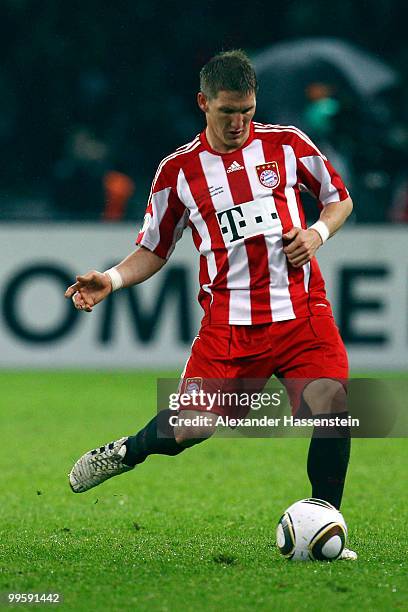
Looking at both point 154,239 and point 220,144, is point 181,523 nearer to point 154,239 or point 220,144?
point 154,239

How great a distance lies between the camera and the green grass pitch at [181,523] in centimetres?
422

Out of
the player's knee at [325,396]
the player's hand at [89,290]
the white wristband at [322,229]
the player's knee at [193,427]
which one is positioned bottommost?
the player's knee at [193,427]

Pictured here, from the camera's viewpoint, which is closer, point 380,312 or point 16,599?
point 16,599

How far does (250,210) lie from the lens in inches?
201

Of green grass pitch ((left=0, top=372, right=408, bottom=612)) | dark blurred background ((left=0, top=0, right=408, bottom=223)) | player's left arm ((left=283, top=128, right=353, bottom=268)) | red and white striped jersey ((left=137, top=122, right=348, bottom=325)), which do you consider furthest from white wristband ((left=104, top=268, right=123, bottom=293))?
dark blurred background ((left=0, top=0, right=408, bottom=223))

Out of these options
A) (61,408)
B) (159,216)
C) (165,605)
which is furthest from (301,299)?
(61,408)

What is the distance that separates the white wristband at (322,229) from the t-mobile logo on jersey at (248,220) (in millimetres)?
148

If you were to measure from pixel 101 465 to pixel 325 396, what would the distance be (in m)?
0.98

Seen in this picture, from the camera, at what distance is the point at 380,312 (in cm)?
1155

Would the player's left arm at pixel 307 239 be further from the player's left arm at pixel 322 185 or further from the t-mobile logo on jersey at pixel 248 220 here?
the t-mobile logo on jersey at pixel 248 220

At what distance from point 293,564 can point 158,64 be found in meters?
10.3

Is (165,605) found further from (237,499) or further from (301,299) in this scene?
(237,499)

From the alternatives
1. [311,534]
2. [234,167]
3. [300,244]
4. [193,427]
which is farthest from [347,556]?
[234,167]

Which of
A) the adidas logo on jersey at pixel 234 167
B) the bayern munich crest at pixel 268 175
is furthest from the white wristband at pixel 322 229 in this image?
the adidas logo on jersey at pixel 234 167
